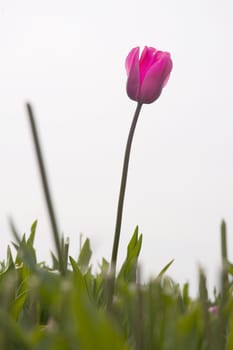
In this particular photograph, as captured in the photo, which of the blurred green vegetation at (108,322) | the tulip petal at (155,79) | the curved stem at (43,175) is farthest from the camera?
the tulip petal at (155,79)

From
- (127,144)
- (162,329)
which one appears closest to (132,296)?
(162,329)

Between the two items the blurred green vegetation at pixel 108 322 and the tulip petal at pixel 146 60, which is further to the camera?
the tulip petal at pixel 146 60

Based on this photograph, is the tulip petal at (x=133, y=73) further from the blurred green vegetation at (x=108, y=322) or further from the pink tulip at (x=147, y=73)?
the blurred green vegetation at (x=108, y=322)

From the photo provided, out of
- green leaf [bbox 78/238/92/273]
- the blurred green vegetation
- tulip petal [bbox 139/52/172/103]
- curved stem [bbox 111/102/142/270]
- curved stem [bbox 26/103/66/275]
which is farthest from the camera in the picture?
green leaf [bbox 78/238/92/273]

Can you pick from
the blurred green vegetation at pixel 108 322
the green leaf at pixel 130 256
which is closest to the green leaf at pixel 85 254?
the green leaf at pixel 130 256

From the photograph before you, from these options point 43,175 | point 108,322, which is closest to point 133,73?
point 43,175

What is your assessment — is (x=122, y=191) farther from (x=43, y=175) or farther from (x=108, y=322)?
(x=108, y=322)

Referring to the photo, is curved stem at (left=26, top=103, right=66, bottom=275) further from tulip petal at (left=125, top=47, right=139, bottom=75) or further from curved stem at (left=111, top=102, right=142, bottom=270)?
tulip petal at (left=125, top=47, right=139, bottom=75)

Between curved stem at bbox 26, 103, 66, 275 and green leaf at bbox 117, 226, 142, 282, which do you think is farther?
green leaf at bbox 117, 226, 142, 282

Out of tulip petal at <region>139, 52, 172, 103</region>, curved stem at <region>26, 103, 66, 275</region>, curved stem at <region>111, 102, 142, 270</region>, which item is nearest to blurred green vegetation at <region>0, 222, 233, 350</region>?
curved stem at <region>26, 103, 66, 275</region>

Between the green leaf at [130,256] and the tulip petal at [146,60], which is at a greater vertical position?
the tulip petal at [146,60]
